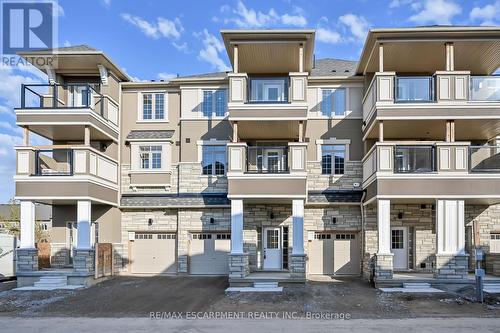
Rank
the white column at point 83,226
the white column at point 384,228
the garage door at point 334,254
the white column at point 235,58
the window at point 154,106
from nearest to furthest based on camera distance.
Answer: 1. the white column at point 384,228
2. the white column at point 235,58
3. the white column at point 83,226
4. the garage door at point 334,254
5. the window at point 154,106

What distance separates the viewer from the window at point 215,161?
19.9 m

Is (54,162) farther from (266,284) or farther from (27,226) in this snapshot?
(266,284)

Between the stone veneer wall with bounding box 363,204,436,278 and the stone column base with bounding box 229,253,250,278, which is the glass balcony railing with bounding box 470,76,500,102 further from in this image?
the stone column base with bounding box 229,253,250,278

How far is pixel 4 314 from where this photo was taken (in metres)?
12.4

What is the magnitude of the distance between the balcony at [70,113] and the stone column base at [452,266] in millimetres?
13314

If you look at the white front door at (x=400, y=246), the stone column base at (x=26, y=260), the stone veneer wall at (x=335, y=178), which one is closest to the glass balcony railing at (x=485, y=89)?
the stone veneer wall at (x=335, y=178)

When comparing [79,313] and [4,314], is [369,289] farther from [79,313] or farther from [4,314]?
[4,314]

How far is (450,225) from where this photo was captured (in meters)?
15.8

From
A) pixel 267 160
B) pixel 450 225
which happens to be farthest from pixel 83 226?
pixel 450 225

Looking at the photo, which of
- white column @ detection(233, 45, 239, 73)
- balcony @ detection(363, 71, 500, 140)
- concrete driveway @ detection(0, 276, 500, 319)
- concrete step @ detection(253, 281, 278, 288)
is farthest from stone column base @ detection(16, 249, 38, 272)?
balcony @ detection(363, 71, 500, 140)

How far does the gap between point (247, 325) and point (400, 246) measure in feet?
33.0

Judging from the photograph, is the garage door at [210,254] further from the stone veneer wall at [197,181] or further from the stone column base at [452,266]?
the stone column base at [452,266]

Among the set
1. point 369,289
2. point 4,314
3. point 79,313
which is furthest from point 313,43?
point 4,314

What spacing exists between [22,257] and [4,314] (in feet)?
16.7
